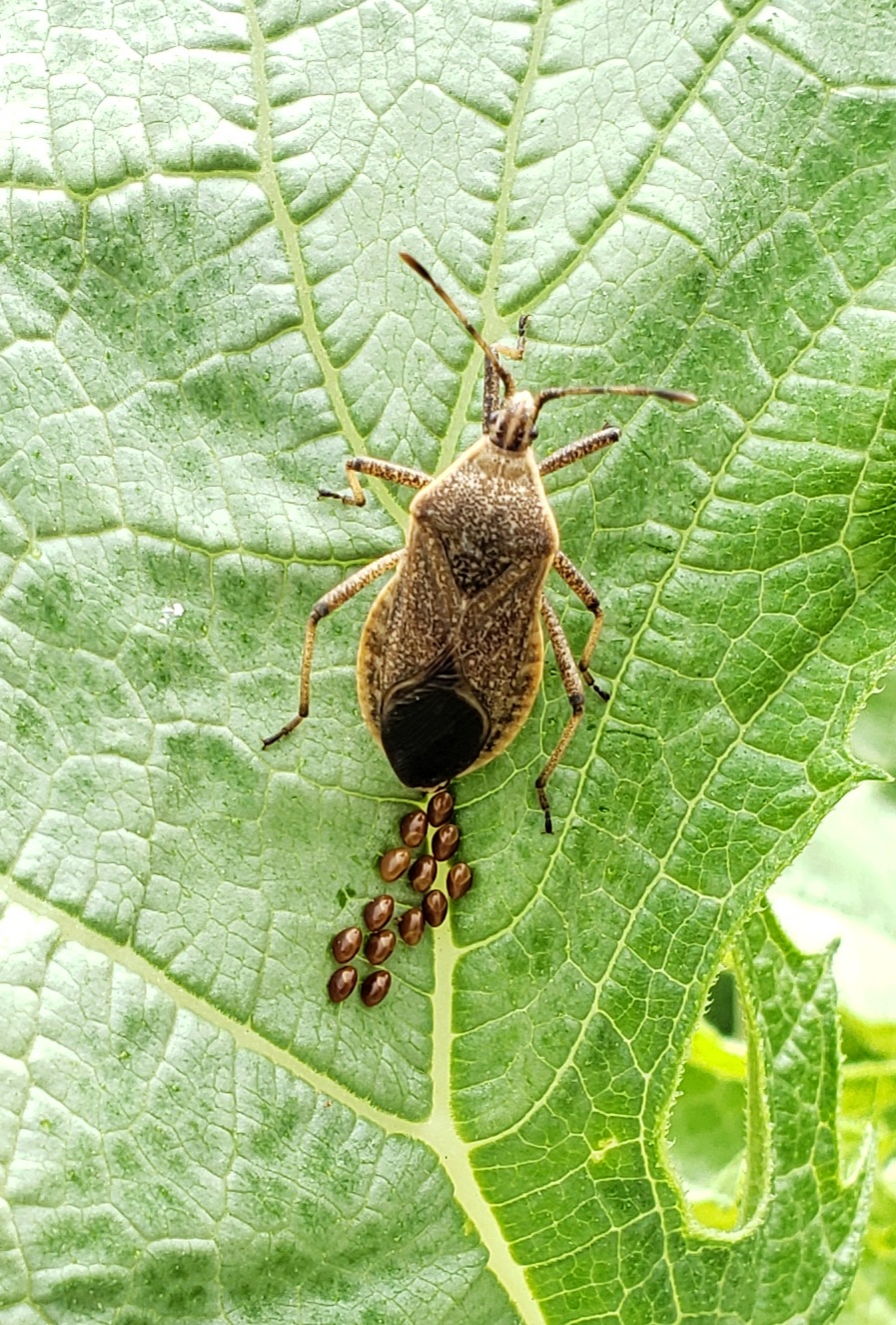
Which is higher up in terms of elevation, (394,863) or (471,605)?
(471,605)

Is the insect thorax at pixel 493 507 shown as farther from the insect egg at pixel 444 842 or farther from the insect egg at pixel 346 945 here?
the insect egg at pixel 346 945

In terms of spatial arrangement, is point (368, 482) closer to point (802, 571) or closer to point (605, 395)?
point (605, 395)

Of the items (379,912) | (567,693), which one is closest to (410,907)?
(379,912)

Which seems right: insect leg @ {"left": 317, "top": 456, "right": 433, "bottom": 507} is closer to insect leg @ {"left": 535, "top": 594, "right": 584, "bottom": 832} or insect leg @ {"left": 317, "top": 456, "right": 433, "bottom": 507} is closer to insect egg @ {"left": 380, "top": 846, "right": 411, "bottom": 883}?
insect leg @ {"left": 535, "top": 594, "right": 584, "bottom": 832}

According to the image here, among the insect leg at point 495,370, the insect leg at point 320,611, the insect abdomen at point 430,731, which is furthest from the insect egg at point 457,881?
the insect leg at point 495,370

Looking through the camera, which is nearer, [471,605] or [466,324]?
[466,324]

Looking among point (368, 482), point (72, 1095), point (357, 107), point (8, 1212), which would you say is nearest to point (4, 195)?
point (357, 107)

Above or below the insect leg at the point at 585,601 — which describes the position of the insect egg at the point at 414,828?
below

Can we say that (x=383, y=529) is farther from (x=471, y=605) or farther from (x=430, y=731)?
(x=430, y=731)
